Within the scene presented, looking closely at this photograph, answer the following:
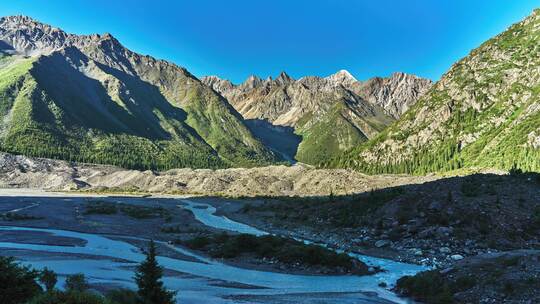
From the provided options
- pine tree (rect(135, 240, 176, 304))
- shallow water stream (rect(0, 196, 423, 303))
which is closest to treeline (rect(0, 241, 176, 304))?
pine tree (rect(135, 240, 176, 304))

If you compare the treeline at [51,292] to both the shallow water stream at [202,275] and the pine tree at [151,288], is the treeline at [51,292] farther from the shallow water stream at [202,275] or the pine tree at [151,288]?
the shallow water stream at [202,275]

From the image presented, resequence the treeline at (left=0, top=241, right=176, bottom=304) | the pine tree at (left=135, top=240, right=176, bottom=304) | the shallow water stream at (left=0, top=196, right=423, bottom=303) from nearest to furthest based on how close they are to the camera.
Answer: the treeline at (left=0, top=241, right=176, bottom=304) < the pine tree at (left=135, top=240, right=176, bottom=304) < the shallow water stream at (left=0, top=196, right=423, bottom=303)

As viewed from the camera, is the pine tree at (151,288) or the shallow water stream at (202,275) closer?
the pine tree at (151,288)

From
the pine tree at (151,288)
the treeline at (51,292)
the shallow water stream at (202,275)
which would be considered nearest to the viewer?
the treeline at (51,292)

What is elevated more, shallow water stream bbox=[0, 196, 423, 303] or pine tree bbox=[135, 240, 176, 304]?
pine tree bbox=[135, 240, 176, 304]

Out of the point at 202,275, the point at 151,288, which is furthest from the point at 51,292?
the point at 202,275

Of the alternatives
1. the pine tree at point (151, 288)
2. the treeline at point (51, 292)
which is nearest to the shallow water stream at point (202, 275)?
the pine tree at point (151, 288)

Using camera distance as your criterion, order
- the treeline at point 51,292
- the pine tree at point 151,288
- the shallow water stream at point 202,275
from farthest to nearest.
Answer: the shallow water stream at point 202,275 → the pine tree at point 151,288 → the treeline at point 51,292

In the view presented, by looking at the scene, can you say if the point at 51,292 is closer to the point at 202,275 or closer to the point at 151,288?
the point at 151,288

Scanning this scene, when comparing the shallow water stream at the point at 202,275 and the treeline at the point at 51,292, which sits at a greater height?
the treeline at the point at 51,292

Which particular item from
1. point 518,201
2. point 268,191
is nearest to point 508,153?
point 268,191

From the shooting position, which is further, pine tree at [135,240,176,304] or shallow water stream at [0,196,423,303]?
shallow water stream at [0,196,423,303]

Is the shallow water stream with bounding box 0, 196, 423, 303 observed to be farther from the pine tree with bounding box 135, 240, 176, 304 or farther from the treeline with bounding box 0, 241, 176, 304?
the treeline with bounding box 0, 241, 176, 304

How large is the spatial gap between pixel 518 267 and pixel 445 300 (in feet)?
27.8
